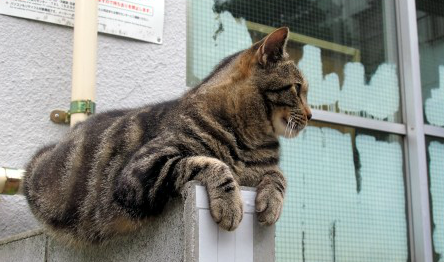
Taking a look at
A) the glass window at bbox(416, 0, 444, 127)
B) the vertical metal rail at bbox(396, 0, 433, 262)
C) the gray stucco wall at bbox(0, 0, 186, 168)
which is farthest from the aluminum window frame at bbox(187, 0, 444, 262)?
the gray stucco wall at bbox(0, 0, 186, 168)

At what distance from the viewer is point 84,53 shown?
9.23 feet

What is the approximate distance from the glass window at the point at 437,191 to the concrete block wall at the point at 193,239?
2559 mm

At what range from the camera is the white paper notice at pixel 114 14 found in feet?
9.50

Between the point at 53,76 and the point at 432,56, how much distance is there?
8.79 ft

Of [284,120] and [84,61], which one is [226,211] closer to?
[284,120]

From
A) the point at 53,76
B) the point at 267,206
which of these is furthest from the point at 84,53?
the point at 267,206

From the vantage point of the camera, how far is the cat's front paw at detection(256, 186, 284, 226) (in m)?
1.85

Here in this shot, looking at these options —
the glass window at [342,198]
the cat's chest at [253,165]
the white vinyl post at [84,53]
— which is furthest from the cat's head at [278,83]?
the glass window at [342,198]

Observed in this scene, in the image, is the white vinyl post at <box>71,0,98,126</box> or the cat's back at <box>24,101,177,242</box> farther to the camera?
the white vinyl post at <box>71,0,98,126</box>

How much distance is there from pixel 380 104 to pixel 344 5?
0.69 m

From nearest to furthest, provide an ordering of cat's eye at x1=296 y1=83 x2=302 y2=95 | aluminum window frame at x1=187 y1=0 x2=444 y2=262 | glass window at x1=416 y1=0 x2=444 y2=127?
1. cat's eye at x1=296 y1=83 x2=302 y2=95
2. aluminum window frame at x1=187 y1=0 x2=444 y2=262
3. glass window at x1=416 y1=0 x2=444 y2=127

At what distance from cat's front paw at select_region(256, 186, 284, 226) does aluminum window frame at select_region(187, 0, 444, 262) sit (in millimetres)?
1918

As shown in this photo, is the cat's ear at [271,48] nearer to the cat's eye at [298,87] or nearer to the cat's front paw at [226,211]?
the cat's eye at [298,87]

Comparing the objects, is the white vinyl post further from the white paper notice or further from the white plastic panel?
the white plastic panel
